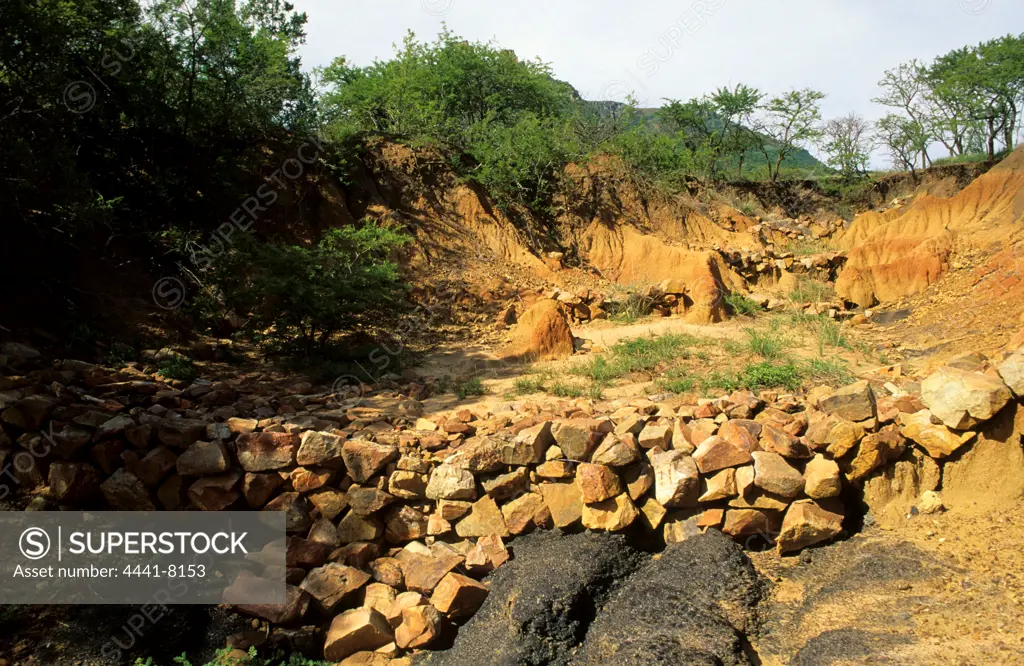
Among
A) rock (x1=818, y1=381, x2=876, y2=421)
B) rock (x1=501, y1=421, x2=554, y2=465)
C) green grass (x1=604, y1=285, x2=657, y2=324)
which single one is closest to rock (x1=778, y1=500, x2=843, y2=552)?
rock (x1=818, y1=381, x2=876, y2=421)

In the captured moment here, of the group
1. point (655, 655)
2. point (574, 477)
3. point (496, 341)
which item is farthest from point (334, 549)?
point (496, 341)

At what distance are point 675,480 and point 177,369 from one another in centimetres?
438

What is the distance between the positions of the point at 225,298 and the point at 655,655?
18.0 ft

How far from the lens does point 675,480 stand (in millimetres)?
4395

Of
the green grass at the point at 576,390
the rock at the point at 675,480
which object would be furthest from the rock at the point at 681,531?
the green grass at the point at 576,390

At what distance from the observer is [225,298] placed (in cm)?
699

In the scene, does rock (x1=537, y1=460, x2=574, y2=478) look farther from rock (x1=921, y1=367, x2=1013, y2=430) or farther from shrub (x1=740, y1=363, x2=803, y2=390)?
rock (x1=921, y1=367, x2=1013, y2=430)

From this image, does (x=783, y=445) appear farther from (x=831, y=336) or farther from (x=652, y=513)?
(x=831, y=336)

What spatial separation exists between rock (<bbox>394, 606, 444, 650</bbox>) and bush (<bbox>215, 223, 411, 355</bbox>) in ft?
11.8

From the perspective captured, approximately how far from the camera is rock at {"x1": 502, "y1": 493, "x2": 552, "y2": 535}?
15.0 feet

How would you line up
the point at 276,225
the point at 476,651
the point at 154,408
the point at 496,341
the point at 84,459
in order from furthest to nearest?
the point at 276,225
the point at 496,341
the point at 154,408
the point at 84,459
the point at 476,651

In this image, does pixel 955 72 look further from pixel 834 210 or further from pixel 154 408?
pixel 154 408

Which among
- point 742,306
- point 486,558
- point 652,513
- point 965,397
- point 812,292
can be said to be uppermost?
point 812,292

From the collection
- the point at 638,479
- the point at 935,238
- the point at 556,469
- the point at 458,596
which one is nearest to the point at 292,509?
the point at 458,596
